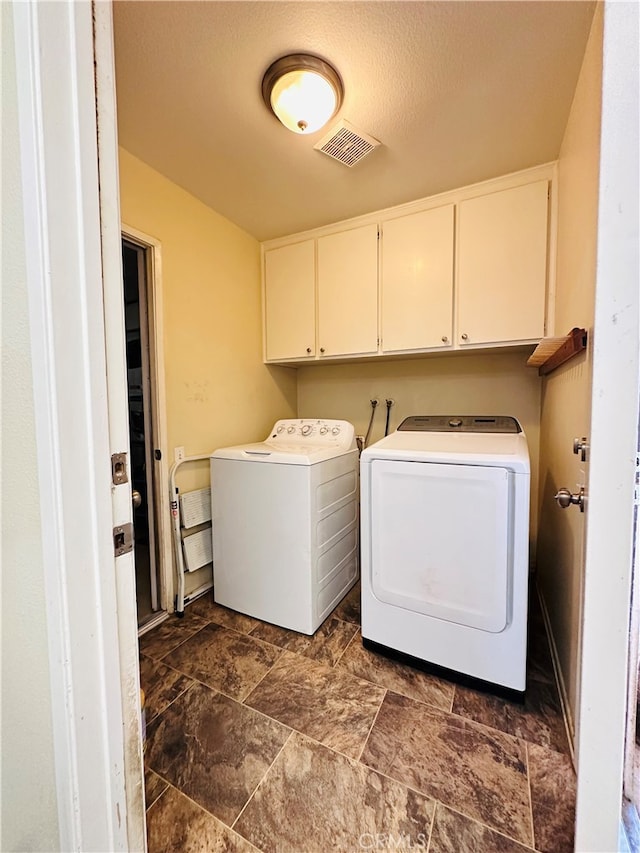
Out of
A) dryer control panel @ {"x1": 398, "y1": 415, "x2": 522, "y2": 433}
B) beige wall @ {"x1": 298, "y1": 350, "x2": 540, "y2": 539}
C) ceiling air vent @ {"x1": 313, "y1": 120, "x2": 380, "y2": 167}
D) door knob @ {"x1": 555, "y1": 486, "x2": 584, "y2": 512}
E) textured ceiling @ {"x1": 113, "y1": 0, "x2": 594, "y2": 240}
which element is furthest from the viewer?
beige wall @ {"x1": 298, "y1": 350, "x2": 540, "y2": 539}

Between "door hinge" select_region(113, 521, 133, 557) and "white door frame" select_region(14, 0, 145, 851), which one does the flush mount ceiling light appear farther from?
"door hinge" select_region(113, 521, 133, 557)

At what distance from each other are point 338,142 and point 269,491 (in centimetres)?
175

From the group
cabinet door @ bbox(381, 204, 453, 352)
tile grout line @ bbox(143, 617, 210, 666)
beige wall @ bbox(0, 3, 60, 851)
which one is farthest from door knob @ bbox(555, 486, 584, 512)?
tile grout line @ bbox(143, 617, 210, 666)

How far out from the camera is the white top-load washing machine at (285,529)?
176cm

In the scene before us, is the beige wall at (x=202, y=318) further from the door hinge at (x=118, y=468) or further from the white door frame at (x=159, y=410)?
the door hinge at (x=118, y=468)

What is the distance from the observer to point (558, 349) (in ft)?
4.77

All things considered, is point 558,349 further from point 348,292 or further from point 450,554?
point 348,292

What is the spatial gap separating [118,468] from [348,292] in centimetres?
206

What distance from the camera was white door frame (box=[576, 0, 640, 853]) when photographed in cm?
62

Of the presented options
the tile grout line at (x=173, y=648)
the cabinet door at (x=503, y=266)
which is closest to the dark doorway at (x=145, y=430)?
the tile grout line at (x=173, y=648)

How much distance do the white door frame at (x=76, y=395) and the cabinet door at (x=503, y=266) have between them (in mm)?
1872

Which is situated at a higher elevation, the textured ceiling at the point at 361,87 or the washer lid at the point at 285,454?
the textured ceiling at the point at 361,87

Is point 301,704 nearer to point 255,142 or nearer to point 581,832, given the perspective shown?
point 581,832

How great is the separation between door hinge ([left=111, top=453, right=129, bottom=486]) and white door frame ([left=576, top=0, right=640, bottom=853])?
927 millimetres
